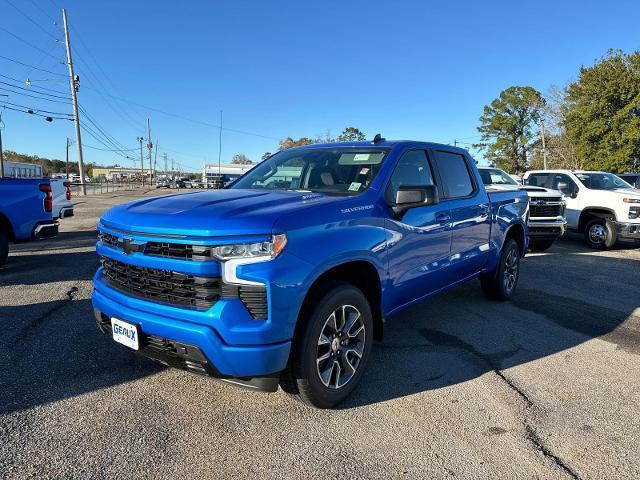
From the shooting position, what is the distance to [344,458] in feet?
8.48

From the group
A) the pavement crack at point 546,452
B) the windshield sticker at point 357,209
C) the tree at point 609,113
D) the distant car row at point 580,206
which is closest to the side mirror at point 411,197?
the windshield sticker at point 357,209

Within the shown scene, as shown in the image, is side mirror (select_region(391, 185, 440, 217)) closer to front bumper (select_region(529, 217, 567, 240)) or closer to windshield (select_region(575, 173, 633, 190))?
front bumper (select_region(529, 217, 567, 240))

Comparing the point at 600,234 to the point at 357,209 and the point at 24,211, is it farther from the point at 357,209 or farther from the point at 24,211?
the point at 24,211

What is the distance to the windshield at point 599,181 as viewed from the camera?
11.3m

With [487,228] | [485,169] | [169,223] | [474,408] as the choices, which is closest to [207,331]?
[169,223]

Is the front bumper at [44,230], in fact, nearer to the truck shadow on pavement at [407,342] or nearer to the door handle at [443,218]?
the truck shadow on pavement at [407,342]

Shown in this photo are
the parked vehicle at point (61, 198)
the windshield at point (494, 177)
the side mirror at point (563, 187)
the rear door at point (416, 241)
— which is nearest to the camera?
the rear door at point (416, 241)

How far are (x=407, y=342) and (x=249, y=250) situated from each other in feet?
7.92

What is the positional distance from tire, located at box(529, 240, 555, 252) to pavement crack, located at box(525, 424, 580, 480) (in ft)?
27.2

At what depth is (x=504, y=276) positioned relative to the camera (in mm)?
5789

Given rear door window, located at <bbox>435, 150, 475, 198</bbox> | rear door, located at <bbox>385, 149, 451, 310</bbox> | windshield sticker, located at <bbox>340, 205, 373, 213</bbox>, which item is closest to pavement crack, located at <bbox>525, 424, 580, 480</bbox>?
rear door, located at <bbox>385, 149, 451, 310</bbox>

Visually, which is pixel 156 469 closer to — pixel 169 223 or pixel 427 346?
pixel 169 223

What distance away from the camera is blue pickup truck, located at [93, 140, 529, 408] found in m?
2.56

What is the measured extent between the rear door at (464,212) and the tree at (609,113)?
33.9m
